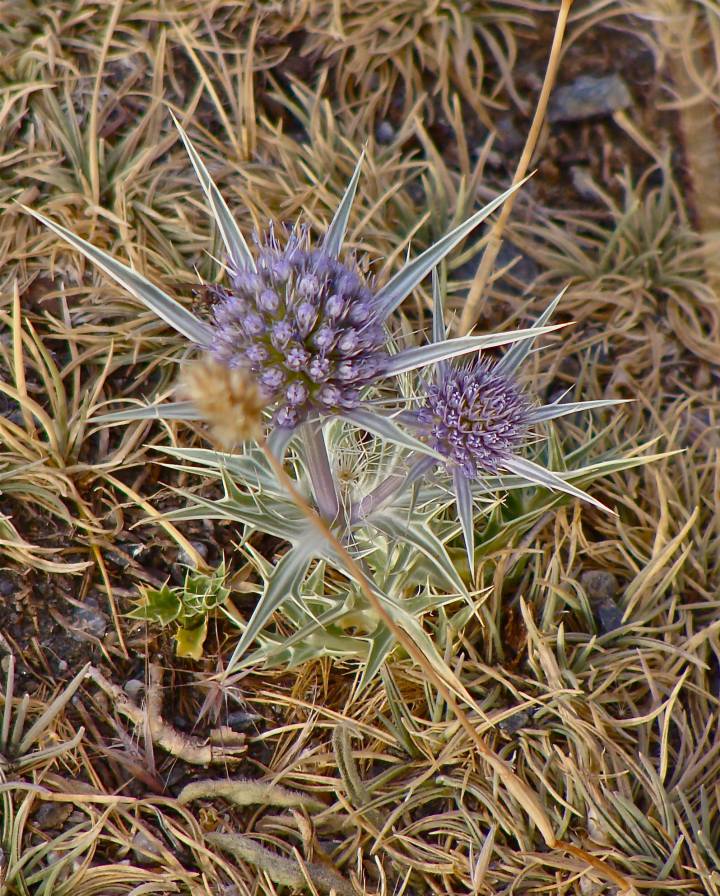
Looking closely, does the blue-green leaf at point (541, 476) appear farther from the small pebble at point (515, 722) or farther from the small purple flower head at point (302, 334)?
the small pebble at point (515, 722)

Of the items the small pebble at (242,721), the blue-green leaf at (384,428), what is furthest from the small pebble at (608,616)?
the blue-green leaf at (384,428)

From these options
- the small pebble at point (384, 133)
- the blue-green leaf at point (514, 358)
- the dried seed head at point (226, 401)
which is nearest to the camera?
the dried seed head at point (226, 401)

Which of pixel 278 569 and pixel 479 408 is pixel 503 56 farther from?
pixel 278 569

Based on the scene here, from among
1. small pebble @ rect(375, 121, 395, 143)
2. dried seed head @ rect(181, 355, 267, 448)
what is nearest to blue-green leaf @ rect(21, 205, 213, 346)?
dried seed head @ rect(181, 355, 267, 448)

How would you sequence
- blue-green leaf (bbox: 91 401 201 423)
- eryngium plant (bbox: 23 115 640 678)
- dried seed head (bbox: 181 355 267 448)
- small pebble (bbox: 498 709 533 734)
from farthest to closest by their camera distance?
small pebble (bbox: 498 709 533 734)
eryngium plant (bbox: 23 115 640 678)
blue-green leaf (bbox: 91 401 201 423)
dried seed head (bbox: 181 355 267 448)

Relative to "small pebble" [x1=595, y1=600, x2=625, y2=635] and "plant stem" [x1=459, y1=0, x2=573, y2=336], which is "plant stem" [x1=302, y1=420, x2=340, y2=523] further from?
"small pebble" [x1=595, y1=600, x2=625, y2=635]

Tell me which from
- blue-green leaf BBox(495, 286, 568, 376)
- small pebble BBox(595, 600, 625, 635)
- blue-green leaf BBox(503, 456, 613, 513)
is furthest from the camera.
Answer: small pebble BBox(595, 600, 625, 635)

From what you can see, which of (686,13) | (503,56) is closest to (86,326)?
(503,56)
